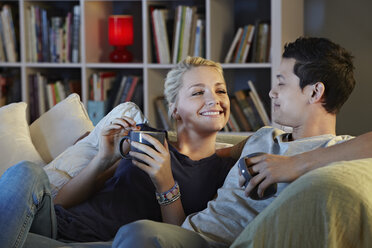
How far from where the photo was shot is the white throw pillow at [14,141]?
7.46ft

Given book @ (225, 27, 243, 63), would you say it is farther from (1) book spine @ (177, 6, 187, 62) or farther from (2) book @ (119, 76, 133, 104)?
(2) book @ (119, 76, 133, 104)

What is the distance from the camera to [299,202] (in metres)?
1.20

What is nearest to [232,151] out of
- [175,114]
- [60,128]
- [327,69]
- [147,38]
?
[175,114]

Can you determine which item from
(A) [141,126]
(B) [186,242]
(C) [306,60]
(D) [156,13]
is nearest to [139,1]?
(D) [156,13]

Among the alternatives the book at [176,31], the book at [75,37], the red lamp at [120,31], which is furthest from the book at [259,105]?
the book at [75,37]

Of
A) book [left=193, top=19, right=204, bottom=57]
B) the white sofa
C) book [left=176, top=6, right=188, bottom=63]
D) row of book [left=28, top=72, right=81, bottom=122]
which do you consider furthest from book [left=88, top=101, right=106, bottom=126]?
the white sofa

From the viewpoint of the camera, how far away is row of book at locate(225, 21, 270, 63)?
11.1ft

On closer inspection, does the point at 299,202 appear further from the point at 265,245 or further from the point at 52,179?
the point at 52,179

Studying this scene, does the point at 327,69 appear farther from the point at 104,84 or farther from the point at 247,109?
the point at 104,84

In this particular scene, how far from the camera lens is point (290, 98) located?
1686mm

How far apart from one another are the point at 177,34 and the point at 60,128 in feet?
4.42

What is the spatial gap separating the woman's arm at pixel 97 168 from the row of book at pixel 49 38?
1965 mm

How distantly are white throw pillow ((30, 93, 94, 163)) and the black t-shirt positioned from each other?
49 centimetres

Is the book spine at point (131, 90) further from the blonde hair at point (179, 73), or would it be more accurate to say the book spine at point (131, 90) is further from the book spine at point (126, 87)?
the blonde hair at point (179, 73)
